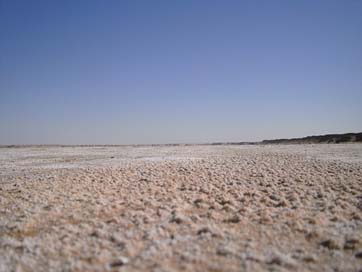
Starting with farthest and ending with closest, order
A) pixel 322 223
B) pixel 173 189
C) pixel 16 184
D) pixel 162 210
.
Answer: pixel 16 184 < pixel 173 189 < pixel 162 210 < pixel 322 223

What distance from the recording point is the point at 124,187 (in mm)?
11648

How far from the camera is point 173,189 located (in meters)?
11.1

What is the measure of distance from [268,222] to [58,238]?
189 inches

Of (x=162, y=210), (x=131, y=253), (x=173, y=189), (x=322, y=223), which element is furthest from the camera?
(x=173, y=189)

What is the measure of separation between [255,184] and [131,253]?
775 centimetres

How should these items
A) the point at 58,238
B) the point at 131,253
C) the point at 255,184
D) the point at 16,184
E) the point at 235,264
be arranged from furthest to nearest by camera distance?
the point at 16,184 < the point at 255,184 < the point at 58,238 < the point at 131,253 < the point at 235,264

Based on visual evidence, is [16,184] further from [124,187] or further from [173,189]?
[173,189]

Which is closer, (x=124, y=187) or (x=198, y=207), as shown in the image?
(x=198, y=207)

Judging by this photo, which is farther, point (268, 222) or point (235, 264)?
point (268, 222)

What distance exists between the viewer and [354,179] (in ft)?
40.7

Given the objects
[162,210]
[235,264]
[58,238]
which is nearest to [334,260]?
[235,264]

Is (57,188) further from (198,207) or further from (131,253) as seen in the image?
(131,253)

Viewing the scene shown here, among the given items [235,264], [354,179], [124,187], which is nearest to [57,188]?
[124,187]

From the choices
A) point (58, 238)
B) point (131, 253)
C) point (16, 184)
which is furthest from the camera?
point (16, 184)
